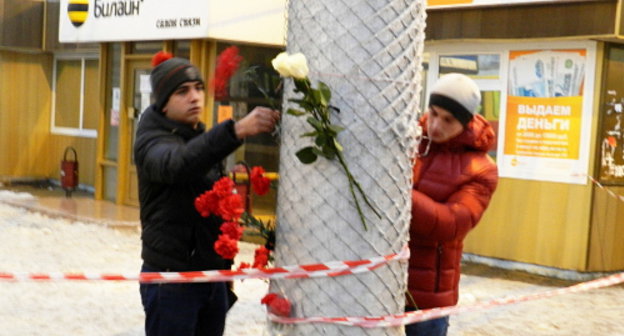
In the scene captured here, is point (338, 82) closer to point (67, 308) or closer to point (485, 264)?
point (67, 308)

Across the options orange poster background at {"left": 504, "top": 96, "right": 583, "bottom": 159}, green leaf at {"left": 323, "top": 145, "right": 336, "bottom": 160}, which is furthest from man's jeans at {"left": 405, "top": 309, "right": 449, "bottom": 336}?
orange poster background at {"left": 504, "top": 96, "right": 583, "bottom": 159}

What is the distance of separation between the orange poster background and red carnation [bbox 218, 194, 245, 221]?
7296 millimetres

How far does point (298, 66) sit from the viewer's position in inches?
89.1

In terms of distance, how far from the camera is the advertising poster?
9539 millimetres

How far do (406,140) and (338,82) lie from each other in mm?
224

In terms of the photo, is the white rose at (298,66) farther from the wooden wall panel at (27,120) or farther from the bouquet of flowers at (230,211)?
the wooden wall panel at (27,120)

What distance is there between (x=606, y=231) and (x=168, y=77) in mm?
7010

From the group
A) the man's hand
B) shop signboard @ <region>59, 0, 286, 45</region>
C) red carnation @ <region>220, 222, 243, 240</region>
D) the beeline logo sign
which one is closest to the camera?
the man's hand

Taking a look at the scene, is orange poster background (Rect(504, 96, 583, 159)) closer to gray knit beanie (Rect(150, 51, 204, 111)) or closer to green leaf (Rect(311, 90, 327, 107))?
gray knit beanie (Rect(150, 51, 204, 111))

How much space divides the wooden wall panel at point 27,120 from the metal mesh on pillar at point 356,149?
15.2 meters

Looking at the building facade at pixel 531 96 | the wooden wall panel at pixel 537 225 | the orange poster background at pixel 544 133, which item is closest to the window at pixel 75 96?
the building facade at pixel 531 96

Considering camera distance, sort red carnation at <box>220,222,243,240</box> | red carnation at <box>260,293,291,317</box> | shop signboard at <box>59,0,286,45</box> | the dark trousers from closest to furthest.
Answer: red carnation at <box>260,293,291,317</box> → red carnation at <box>220,222,243,240</box> → the dark trousers → shop signboard at <box>59,0,286,45</box>

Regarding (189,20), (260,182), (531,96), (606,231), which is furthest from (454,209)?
(189,20)

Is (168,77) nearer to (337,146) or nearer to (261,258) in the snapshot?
(261,258)
